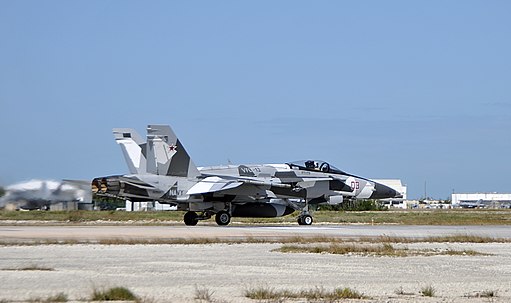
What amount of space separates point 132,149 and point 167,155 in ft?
16.0

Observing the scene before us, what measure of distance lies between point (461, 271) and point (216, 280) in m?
5.77

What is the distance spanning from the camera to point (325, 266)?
1903cm

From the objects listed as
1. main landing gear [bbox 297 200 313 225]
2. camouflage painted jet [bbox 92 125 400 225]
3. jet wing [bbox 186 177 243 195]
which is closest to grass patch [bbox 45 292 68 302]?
camouflage painted jet [bbox 92 125 400 225]

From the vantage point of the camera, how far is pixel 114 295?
12727mm

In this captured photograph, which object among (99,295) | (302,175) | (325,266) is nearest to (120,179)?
(302,175)

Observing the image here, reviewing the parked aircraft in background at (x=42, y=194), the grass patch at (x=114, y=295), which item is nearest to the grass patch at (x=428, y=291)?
the grass patch at (x=114, y=295)

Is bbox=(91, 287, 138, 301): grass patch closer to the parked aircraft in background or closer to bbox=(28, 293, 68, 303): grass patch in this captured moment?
bbox=(28, 293, 68, 303): grass patch

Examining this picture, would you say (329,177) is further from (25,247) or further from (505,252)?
(25,247)

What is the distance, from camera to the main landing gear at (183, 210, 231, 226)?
137 ft

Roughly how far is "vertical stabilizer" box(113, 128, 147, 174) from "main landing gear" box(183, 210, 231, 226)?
3.97m

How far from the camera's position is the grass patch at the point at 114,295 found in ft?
41.4

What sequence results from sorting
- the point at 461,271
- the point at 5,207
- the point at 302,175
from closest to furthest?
the point at 461,271 → the point at 5,207 → the point at 302,175

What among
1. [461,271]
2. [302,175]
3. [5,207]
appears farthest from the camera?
[302,175]

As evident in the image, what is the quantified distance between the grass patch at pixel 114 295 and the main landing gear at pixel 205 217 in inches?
1130
